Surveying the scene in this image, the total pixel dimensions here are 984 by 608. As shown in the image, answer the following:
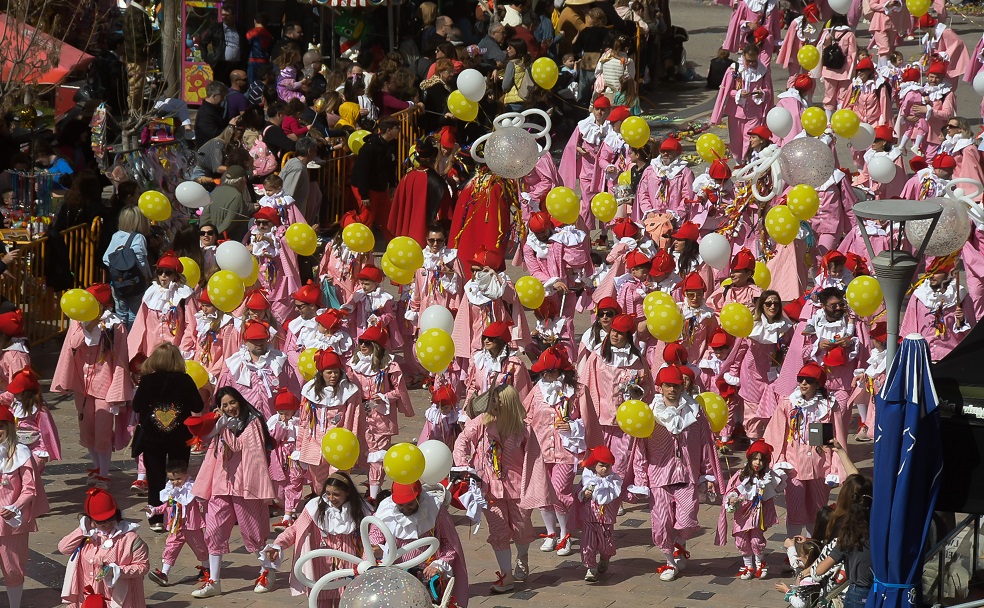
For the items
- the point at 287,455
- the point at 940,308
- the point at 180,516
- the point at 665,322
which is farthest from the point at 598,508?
the point at 940,308

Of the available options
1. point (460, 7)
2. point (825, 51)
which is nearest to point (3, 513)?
point (825, 51)

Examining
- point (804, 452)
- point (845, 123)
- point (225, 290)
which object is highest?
point (845, 123)

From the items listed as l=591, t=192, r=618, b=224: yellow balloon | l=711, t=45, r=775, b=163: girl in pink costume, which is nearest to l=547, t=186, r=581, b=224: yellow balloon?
l=591, t=192, r=618, b=224: yellow balloon

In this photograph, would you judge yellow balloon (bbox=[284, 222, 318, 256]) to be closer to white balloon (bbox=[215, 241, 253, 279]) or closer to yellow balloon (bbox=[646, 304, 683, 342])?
white balloon (bbox=[215, 241, 253, 279])

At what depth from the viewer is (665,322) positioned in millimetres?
12234

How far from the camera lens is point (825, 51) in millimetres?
20562

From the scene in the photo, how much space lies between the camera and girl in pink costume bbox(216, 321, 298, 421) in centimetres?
1252

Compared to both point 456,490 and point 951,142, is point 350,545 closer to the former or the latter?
point 456,490

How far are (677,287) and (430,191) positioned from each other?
400 cm

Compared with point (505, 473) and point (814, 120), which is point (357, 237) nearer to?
point (505, 473)

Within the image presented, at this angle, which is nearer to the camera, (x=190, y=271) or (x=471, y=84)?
(x=190, y=271)

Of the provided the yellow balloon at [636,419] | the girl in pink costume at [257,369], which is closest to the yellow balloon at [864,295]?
the yellow balloon at [636,419]

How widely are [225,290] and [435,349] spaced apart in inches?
88.1

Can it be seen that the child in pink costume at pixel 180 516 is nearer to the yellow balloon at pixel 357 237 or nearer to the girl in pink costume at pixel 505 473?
the girl in pink costume at pixel 505 473
